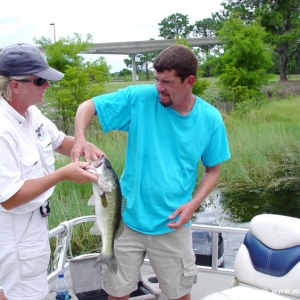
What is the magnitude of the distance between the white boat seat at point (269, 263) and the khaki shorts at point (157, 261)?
302 mm

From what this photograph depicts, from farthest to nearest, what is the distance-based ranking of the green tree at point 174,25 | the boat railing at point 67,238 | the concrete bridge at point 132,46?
1. the green tree at point 174,25
2. the concrete bridge at point 132,46
3. the boat railing at point 67,238

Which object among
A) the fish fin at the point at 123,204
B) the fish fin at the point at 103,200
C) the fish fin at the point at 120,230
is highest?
the fish fin at the point at 103,200

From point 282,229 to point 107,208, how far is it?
3.73 feet

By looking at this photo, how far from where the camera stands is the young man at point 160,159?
2840 mm

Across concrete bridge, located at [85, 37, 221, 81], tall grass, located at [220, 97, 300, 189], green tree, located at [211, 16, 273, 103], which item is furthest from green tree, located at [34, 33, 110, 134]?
concrete bridge, located at [85, 37, 221, 81]

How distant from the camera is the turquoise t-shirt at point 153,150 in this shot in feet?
9.36

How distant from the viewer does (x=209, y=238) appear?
15.1ft

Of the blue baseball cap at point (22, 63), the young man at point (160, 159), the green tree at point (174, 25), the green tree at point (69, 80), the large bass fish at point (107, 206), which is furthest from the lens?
the green tree at point (174, 25)

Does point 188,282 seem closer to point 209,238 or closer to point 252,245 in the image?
point 252,245

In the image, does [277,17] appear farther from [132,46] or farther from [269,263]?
[269,263]

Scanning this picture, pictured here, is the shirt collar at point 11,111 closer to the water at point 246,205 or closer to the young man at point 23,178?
the young man at point 23,178

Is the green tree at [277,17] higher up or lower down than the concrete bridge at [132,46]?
higher up

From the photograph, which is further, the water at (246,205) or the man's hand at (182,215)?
the water at (246,205)

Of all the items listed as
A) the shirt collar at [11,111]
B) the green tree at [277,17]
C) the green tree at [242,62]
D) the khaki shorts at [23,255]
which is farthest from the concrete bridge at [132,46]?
the khaki shorts at [23,255]
